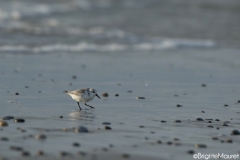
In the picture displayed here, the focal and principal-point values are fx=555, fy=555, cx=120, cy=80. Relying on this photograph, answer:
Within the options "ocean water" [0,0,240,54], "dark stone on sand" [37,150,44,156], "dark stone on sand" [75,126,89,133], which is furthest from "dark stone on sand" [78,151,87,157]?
"ocean water" [0,0,240,54]

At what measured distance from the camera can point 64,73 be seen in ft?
44.5

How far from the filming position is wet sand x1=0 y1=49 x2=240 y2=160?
6668 millimetres

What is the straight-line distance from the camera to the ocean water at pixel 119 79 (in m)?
7.05

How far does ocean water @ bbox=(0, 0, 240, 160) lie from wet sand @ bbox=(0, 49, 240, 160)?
0.06 feet

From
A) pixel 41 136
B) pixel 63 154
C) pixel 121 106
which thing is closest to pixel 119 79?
pixel 121 106

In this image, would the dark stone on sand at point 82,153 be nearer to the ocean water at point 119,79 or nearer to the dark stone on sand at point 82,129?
the ocean water at point 119,79

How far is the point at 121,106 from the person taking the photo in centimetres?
995

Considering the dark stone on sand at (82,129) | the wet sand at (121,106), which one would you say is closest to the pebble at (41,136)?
the wet sand at (121,106)

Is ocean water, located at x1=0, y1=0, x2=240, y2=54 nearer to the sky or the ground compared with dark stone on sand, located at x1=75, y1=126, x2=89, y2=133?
nearer to the sky

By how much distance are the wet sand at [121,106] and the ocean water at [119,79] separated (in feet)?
0.06

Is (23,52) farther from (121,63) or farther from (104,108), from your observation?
(104,108)

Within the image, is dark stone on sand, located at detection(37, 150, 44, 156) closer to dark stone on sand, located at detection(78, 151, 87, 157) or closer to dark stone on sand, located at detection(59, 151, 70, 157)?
dark stone on sand, located at detection(59, 151, 70, 157)

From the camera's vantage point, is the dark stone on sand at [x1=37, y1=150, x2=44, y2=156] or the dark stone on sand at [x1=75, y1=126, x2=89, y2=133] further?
the dark stone on sand at [x1=75, y1=126, x2=89, y2=133]

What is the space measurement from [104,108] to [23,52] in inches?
291
